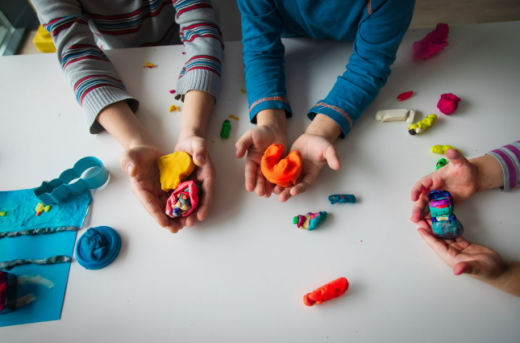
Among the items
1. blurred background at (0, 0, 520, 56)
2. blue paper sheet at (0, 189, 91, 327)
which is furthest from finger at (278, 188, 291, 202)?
blurred background at (0, 0, 520, 56)

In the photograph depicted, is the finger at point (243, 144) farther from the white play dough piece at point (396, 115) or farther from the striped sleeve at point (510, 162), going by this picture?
the striped sleeve at point (510, 162)

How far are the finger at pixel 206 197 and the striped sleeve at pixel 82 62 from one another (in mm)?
326

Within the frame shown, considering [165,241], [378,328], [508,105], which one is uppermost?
[508,105]

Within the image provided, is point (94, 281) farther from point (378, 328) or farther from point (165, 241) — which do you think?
point (378, 328)

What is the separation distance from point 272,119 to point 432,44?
493 millimetres

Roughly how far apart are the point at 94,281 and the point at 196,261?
0.20 meters

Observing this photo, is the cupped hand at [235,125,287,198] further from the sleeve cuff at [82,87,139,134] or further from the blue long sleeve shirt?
the sleeve cuff at [82,87,139,134]

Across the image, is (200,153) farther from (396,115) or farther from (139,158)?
(396,115)

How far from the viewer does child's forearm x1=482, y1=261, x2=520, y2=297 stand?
0.56 metres

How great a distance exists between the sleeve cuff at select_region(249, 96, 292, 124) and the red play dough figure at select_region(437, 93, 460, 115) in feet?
1.22

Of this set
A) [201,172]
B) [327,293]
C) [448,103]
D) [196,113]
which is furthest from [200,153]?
[448,103]

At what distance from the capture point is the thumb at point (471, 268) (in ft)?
1.77

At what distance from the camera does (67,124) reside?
0.84 metres

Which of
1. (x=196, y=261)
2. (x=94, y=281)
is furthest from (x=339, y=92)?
(x=94, y=281)
